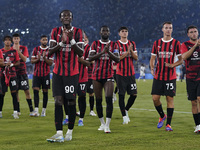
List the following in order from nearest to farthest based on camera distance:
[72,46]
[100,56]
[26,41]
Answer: [72,46] → [100,56] → [26,41]

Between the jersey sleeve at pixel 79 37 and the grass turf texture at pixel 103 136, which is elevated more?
the jersey sleeve at pixel 79 37

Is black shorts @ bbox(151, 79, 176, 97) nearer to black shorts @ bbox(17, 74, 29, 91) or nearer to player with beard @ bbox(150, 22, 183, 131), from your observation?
player with beard @ bbox(150, 22, 183, 131)

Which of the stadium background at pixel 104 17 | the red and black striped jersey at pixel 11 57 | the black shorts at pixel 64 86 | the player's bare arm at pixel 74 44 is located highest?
the stadium background at pixel 104 17

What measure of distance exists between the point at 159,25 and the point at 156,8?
3.52 m

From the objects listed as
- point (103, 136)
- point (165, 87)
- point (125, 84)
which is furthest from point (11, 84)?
point (165, 87)

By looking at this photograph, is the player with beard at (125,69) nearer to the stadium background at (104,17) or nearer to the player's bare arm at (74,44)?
the player's bare arm at (74,44)

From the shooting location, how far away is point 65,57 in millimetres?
5047

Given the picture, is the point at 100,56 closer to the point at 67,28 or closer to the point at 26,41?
the point at 67,28

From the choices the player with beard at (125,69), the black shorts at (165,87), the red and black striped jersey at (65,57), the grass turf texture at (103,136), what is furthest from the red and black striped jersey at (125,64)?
the red and black striped jersey at (65,57)

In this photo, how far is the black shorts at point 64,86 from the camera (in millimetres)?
5055

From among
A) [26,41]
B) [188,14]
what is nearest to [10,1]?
[26,41]

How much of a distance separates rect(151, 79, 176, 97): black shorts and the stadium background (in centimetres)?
4044

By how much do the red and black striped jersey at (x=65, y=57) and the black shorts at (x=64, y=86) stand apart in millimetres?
74

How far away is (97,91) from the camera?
250 inches
